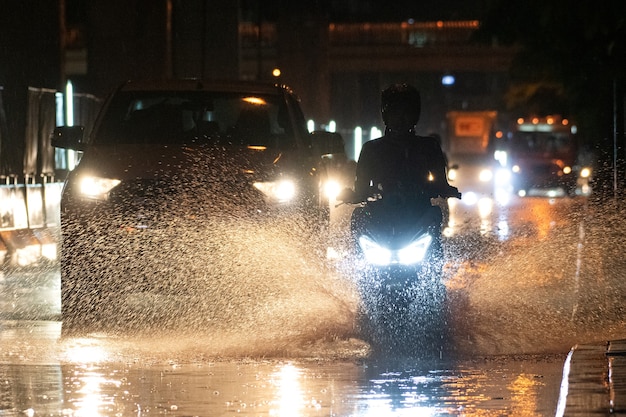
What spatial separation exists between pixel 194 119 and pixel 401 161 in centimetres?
342

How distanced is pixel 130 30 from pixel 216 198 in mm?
30851

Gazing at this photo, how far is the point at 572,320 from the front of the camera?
11586 mm

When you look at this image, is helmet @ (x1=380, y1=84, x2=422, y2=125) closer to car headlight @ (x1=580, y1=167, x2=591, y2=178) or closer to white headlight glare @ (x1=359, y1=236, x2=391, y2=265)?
white headlight glare @ (x1=359, y1=236, x2=391, y2=265)

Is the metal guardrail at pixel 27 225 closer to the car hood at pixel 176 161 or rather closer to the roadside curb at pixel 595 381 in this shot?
the car hood at pixel 176 161

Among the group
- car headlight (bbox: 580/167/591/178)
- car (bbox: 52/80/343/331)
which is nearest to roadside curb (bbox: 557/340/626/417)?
car (bbox: 52/80/343/331)

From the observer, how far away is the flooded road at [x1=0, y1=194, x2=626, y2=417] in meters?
7.71

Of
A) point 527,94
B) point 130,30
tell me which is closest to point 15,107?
point 130,30

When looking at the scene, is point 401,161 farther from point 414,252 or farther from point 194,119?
point 194,119

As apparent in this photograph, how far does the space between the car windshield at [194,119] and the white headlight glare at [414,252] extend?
11.0 ft

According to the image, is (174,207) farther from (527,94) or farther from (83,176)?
(527,94)

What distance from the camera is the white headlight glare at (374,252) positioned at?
9.06 metres

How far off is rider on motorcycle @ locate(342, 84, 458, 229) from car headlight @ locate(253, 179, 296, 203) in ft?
6.43

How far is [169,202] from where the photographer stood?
11.2 meters

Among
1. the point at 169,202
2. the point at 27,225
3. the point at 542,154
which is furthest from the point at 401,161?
the point at 542,154
